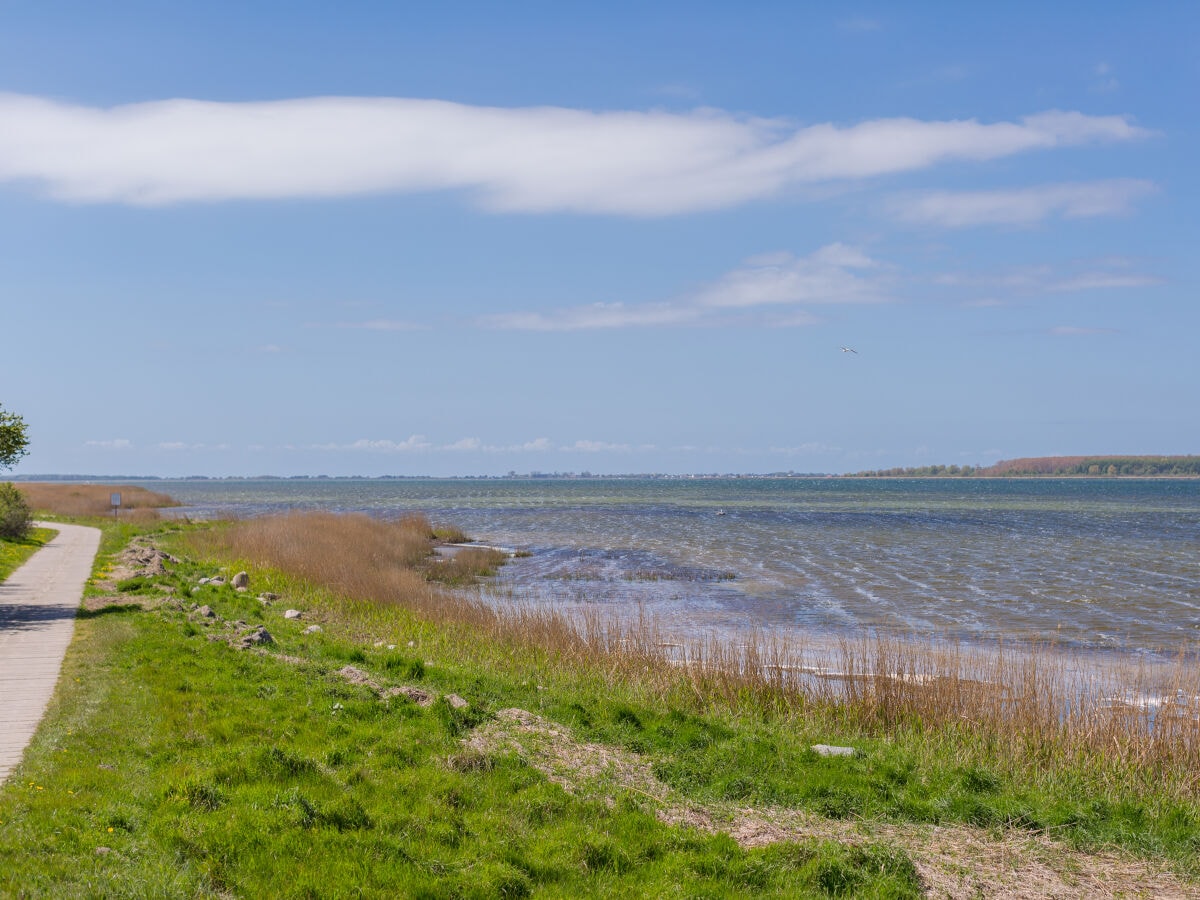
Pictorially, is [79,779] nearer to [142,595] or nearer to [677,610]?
[142,595]

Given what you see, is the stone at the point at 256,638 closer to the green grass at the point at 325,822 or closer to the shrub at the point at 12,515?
the green grass at the point at 325,822

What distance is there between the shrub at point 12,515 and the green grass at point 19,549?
0.38 m

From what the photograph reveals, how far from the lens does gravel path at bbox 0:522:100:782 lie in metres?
10.7

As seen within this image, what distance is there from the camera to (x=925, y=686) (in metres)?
13.4

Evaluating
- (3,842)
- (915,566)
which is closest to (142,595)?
(3,842)

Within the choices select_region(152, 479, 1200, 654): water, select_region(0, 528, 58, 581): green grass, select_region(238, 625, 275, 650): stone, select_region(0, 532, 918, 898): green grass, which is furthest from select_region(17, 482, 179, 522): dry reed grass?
select_region(0, 532, 918, 898): green grass

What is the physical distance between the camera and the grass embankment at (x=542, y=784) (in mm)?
7516

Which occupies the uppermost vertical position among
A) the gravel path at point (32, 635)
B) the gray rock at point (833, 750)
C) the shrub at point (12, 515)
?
the shrub at point (12, 515)

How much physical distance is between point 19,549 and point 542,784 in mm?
30210

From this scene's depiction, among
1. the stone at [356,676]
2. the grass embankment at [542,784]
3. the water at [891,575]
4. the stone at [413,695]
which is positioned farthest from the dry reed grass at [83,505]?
the stone at [413,695]

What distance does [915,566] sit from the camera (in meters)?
40.3

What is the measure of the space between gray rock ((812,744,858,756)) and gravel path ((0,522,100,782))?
854 centimetres

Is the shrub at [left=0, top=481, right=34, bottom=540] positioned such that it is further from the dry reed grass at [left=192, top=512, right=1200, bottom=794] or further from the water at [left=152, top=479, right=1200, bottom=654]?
the dry reed grass at [left=192, top=512, right=1200, bottom=794]

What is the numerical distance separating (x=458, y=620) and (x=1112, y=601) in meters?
21.1
